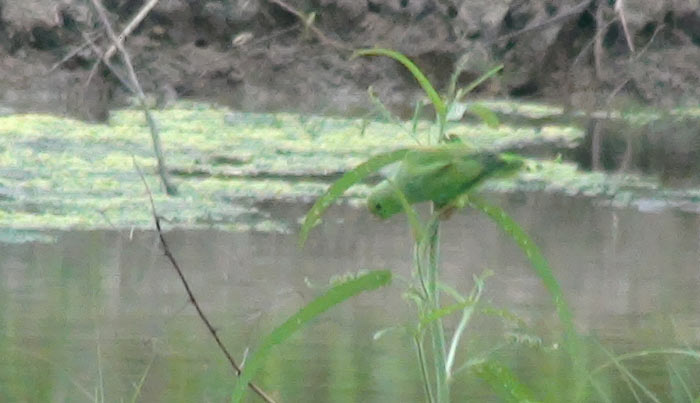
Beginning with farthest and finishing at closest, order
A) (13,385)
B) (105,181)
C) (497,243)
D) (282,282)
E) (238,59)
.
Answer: (238,59) < (105,181) < (497,243) < (282,282) < (13,385)

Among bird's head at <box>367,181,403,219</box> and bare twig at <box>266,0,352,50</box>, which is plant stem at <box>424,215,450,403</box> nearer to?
bird's head at <box>367,181,403,219</box>

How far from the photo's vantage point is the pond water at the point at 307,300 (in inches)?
61.1

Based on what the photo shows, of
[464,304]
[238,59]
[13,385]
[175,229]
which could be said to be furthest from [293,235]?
[238,59]

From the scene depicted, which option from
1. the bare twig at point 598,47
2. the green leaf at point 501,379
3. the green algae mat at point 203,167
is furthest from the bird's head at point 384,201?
the bare twig at point 598,47

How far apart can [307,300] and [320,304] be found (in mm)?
1131

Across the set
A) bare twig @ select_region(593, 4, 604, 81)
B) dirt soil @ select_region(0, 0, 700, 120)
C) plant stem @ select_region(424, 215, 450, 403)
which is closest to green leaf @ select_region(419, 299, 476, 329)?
plant stem @ select_region(424, 215, 450, 403)

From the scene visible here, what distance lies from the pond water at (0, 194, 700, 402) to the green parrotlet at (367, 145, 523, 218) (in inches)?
12.2

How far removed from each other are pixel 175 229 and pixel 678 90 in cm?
323

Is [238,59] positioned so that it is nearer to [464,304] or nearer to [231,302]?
[231,302]

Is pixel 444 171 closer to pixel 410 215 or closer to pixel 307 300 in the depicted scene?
pixel 410 215

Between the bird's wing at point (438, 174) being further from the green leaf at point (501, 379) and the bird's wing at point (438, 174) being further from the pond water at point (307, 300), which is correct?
the pond water at point (307, 300)

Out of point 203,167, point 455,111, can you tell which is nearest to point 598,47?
point 203,167

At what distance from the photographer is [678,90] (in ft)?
17.6

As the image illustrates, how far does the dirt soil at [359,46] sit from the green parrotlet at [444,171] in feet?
12.8
